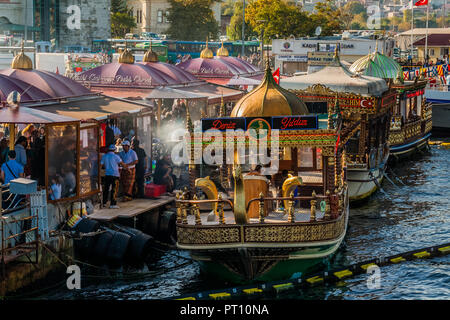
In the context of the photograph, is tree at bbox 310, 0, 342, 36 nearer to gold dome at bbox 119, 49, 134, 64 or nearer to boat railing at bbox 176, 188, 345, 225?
gold dome at bbox 119, 49, 134, 64

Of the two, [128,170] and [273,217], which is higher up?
[128,170]

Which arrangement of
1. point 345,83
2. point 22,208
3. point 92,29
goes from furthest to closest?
point 92,29
point 345,83
point 22,208

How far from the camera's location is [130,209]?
55.5 feet

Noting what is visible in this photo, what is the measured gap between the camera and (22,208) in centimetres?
1431

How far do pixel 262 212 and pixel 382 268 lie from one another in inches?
166

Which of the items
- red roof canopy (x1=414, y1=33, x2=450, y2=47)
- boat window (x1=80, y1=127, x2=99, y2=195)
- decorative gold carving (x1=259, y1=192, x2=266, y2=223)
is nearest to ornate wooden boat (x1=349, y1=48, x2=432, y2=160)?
boat window (x1=80, y1=127, x2=99, y2=195)

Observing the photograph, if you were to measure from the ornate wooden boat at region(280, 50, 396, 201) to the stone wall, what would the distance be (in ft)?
159

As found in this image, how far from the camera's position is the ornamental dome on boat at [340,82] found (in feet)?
78.8

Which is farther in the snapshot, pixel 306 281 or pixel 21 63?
pixel 21 63

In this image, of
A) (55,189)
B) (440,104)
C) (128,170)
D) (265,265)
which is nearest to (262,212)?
(265,265)

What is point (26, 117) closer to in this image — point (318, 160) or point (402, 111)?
point (318, 160)
